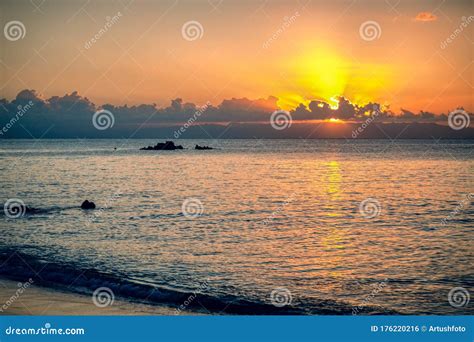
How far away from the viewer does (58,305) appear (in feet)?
46.1

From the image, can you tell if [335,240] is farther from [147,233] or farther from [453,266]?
[147,233]

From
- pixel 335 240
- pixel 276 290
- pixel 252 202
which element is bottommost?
pixel 276 290

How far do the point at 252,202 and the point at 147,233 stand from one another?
44.3 feet

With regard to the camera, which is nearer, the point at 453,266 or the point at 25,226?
the point at 453,266

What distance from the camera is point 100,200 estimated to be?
3966 centimetres

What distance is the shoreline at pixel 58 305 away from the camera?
43.9ft

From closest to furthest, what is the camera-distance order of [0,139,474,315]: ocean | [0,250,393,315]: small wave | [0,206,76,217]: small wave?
[0,250,393,315]: small wave, [0,139,474,315]: ocean, [0,206,76,217]: small wave

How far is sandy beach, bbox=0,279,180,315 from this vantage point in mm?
13406

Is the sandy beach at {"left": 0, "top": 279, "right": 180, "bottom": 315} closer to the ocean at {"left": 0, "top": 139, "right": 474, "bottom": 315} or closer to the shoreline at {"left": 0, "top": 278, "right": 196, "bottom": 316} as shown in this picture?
the shoreline at {"left": 0, "top": 278, "right": 196, "bottom": 316}

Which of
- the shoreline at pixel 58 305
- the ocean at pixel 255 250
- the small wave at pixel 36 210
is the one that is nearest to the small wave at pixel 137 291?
the ocean at pixel 255 250

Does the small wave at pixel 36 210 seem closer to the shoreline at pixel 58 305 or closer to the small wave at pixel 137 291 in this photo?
the small wave at pixel 137 291

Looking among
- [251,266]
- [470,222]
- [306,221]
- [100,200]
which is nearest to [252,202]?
[306,221]

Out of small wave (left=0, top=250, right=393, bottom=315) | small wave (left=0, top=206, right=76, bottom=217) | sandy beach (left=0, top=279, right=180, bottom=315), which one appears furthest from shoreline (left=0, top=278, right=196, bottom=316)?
small wave (left=0, top=206, right=76, bottom=217)

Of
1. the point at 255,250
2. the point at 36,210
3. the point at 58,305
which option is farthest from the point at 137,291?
the point at 36,210
